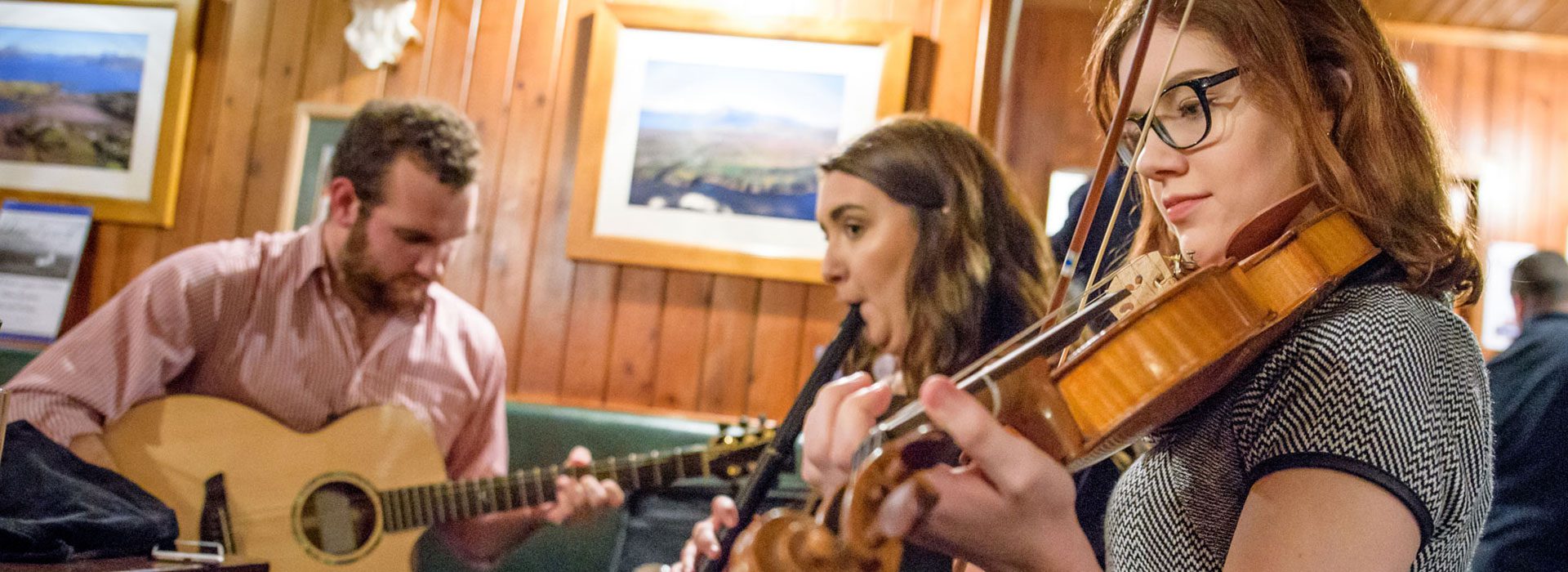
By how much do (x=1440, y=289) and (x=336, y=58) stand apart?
210 centimetres

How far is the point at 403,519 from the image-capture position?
191cm

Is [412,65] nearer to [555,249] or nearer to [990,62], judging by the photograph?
[555,249]

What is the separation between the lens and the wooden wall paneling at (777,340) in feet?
7.36

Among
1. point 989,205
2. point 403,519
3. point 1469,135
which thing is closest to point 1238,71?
point 989,205

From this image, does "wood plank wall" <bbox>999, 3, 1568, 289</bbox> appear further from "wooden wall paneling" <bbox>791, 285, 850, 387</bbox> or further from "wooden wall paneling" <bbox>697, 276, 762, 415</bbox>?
"wooden wall paneling" <bbox>697, 276, 762, 415</bbox>

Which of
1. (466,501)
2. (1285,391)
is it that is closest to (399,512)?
(466,501)

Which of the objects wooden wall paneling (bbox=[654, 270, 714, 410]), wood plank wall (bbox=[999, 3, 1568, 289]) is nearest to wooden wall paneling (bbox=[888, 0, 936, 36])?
wooden wall paneling (bbox=[654, 270, 714, 410])

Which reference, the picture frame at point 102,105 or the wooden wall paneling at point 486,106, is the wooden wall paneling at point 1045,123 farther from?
the picture frame at point 102,105

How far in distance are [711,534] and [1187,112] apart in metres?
0.88

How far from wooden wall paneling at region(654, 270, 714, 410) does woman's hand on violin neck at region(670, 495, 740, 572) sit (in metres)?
0.78

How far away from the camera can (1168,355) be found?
64 cm

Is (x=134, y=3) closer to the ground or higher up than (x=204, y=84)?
higher up

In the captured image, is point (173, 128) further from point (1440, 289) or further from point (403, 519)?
point (1440, 289)

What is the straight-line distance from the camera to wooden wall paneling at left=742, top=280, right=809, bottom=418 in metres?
2.24
